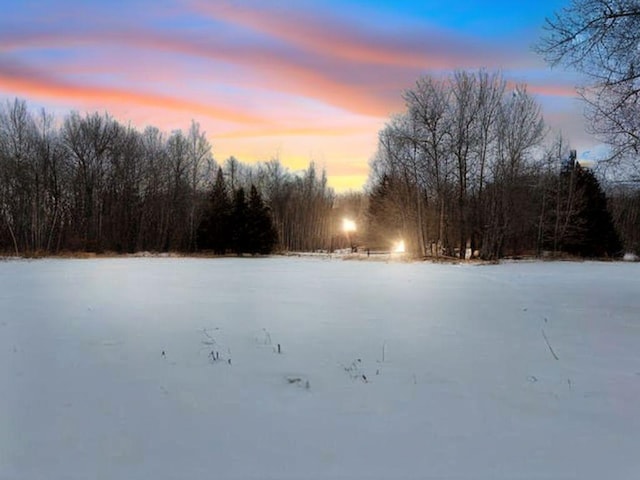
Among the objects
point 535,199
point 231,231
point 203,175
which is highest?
point 203,175

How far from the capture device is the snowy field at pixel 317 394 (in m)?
2.46

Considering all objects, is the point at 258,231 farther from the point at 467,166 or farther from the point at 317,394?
the point at 317,394

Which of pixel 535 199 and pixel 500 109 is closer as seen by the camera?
pixel 500 109

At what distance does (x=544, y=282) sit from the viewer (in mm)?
12656

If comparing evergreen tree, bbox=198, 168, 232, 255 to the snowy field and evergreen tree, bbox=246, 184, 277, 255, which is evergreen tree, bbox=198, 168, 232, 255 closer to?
evergreen tree, bbox=246, 184, 277, 255

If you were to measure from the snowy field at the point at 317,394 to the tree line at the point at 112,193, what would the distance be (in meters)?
25.5

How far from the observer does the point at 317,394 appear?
3.49 meters

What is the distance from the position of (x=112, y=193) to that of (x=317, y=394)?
36043 mm

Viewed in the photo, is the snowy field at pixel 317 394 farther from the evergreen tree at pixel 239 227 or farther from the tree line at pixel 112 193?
the tree line at pixel 112 193

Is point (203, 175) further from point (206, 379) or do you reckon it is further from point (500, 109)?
point (206, 379)

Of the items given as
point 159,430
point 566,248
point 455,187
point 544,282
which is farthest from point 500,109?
point 159,430

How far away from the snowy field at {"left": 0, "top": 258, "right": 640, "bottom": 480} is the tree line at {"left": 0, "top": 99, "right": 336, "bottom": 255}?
83.6ft

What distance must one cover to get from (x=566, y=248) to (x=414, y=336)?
29.8m

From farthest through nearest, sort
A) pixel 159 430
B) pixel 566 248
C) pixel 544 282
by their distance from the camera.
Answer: pixel 566 248
pixel 544 282
pixel 159 430
